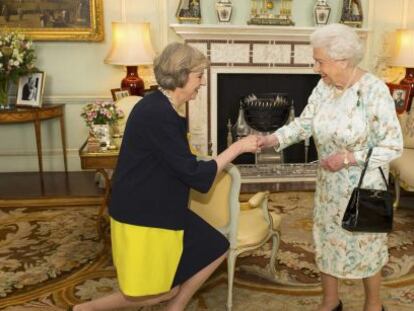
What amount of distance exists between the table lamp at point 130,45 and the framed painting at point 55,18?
451 millimetres

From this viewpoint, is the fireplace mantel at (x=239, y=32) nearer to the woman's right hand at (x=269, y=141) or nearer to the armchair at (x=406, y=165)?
the armchair at (x=406, y=165)

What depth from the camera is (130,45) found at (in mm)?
4672

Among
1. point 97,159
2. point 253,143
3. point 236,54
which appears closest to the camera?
point 253,143

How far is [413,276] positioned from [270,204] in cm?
155

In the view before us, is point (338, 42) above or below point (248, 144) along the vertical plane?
above

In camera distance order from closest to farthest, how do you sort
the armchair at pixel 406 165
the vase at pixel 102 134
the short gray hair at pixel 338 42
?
the short gray hair at pixel 338 42 → the vase at pixel 102 134 → the armchair at pixel 406 165

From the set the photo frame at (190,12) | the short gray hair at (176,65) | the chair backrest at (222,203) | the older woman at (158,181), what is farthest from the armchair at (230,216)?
the photo frame at (190,12)

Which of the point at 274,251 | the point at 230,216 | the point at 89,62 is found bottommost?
the point at 274,251

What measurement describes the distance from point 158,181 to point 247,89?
11.9ft

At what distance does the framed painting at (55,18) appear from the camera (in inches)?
196

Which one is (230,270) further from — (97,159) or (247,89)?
(247,89)

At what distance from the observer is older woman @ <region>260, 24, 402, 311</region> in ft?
6.67

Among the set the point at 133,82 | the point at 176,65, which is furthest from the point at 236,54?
the point at 176,65

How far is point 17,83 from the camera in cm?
497
